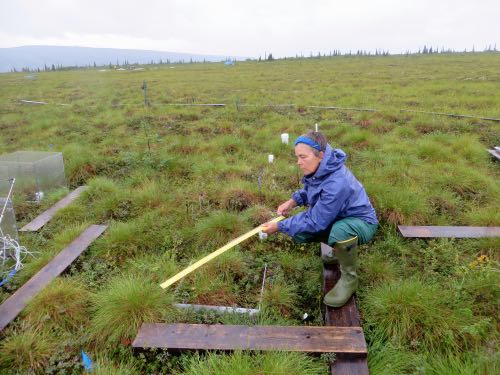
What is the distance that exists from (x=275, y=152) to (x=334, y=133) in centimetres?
171

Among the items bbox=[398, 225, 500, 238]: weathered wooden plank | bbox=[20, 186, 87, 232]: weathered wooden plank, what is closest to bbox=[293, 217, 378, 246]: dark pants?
bbox=[398, 225, 500, 238]: weathered wooden plank

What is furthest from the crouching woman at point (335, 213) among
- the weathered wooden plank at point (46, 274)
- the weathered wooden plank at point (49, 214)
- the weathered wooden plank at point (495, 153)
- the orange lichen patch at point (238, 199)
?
the weathered wooden plank at point (495, 153)

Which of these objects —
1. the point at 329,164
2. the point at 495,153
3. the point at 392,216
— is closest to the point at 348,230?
the point at 329,164

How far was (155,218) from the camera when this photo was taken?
4.38 metres

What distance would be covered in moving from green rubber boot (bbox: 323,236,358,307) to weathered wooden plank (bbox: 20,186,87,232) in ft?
12.0

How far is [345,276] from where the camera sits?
2.89 meters

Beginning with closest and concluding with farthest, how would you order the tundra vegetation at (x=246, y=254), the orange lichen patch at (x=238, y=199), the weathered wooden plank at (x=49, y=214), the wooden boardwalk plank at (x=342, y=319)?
the wooden boardwalk plank at (x=342, y=319) < the tundra vegetation at (x=246, y=254) < the weathered wooden plank at (x=49, y=214) < the orange lichen patch at (x=238, y=199)

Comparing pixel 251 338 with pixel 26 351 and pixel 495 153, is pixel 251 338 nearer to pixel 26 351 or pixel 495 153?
pixel 26 351

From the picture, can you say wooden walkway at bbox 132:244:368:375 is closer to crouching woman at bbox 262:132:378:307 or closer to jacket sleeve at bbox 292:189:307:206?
crouching woman at bbox 262:132:378:307

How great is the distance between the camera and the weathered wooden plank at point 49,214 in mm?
4359

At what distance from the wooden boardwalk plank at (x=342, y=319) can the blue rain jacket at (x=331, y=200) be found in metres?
0.55

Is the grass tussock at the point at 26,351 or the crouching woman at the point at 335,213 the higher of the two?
the crouching woman at the point at 335,213

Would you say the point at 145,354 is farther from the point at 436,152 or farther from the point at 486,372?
the point at 436,152

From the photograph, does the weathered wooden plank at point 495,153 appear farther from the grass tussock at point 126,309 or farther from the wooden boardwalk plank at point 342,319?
the grass tussock at point 126,309
